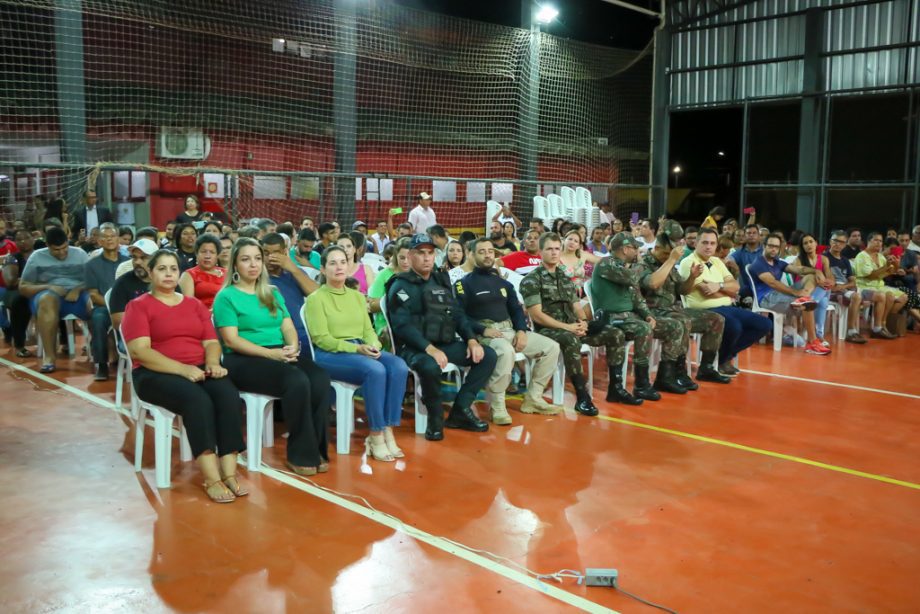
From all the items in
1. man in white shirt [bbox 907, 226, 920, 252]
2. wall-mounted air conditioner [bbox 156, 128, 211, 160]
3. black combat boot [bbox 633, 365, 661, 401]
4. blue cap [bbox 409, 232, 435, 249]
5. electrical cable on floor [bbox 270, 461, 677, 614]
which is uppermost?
wall-mounted air conditioner [bbox 156, 128, 211, 160]

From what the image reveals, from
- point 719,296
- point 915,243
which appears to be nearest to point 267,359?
point 719,296

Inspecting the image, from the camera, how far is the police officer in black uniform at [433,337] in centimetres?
531

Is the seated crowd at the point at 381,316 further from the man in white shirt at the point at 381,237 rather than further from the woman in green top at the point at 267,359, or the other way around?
the man in white shirt at the point at 381,237

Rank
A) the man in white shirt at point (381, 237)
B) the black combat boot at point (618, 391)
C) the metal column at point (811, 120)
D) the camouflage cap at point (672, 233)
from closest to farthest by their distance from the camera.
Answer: the black combat boot at point (618, 391) → the camouflage cap at point (672, 233) → the man in white shirt at point (381, 237) → the metal column at point (811, 120)

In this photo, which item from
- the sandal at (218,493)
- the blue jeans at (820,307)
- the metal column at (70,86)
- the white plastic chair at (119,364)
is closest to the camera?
the sandal at (218,493)

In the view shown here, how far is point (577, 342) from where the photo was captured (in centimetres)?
612

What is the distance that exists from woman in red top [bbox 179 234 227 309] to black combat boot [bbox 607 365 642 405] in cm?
298

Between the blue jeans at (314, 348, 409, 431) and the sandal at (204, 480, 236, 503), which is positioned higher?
the blue jeans at (314, 348, 409, 431)

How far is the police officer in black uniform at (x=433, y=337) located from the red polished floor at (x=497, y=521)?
0.59 feet

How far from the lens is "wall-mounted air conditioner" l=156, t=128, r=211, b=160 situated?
1344 cm

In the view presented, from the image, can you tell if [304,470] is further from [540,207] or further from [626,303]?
[540,207]

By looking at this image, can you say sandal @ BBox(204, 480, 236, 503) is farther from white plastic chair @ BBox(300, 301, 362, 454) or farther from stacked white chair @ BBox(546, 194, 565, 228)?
stacked white chair @ BBox(546, 194, 565, 228)

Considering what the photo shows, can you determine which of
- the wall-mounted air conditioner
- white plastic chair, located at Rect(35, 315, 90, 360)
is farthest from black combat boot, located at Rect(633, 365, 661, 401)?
the wall-mounted air conditioner

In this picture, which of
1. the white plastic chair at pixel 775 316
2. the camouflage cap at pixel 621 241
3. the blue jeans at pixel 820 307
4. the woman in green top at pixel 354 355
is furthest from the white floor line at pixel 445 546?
the blue jeans at pixel 820 307
